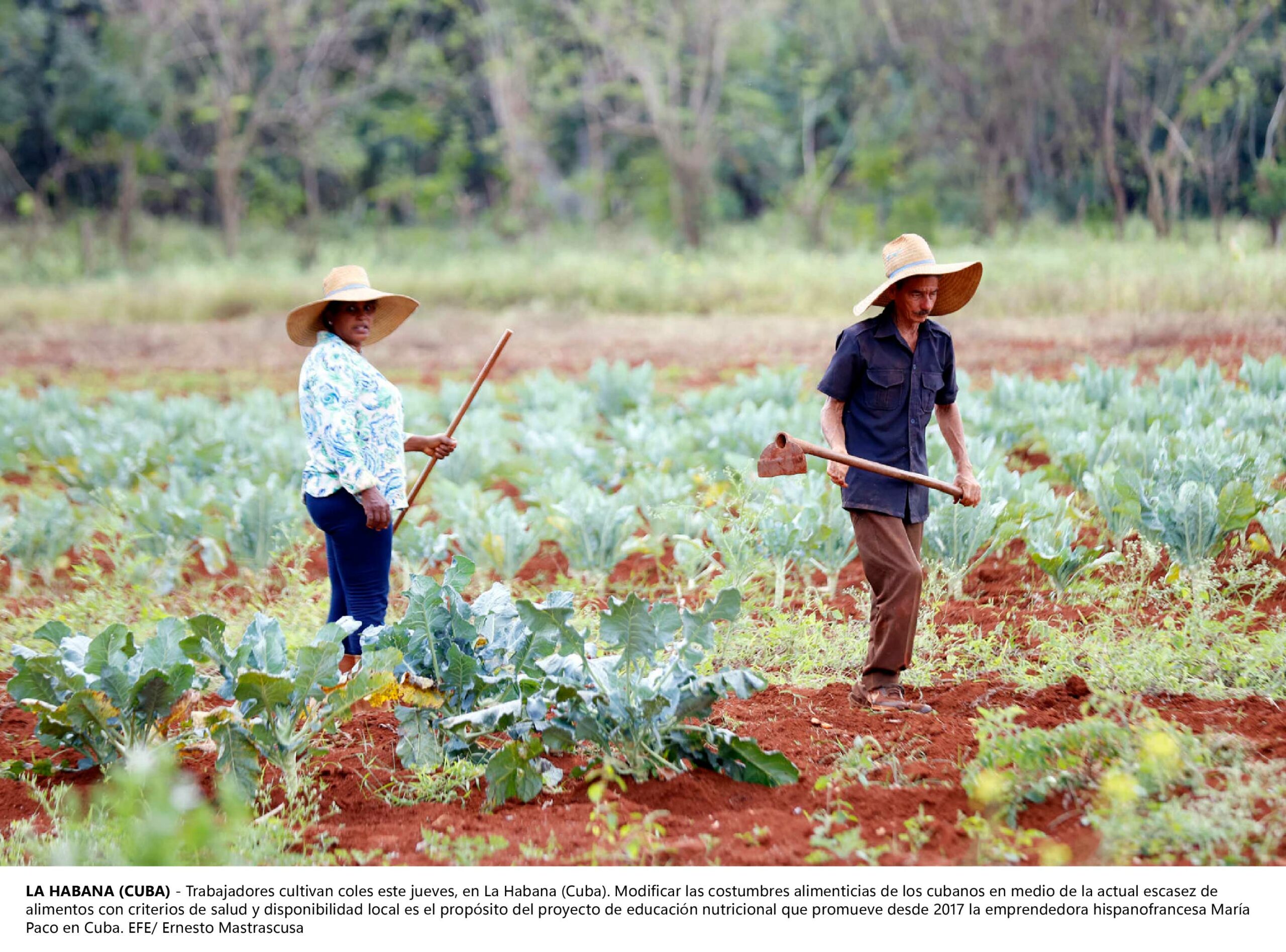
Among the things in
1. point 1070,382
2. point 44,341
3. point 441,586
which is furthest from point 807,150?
point 441,586

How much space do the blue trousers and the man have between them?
66.5 inches

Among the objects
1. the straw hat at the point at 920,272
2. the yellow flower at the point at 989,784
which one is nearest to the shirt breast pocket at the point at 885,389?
the straw hat at the point at 920,272

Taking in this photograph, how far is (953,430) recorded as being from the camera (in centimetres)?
457

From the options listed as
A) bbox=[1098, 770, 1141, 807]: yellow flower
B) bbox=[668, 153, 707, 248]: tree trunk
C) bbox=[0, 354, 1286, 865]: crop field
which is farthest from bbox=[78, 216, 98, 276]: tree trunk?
bbox=[1098, 770, 1141, 807]: yellow flower

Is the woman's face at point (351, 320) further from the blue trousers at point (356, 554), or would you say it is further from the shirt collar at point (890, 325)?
the shirt collar at point (890, 325)

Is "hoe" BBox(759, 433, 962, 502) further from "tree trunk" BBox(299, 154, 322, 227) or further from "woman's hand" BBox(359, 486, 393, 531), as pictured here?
"tree trunk" BBox(299, 154, 322, 227)

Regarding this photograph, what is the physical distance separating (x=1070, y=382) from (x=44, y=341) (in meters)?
14.3

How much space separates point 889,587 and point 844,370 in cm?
73

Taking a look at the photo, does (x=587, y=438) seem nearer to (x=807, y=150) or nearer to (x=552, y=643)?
(x=552, y=643)

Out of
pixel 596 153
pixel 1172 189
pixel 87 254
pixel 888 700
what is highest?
pixel 1172 189

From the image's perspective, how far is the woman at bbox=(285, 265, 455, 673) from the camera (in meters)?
4.57

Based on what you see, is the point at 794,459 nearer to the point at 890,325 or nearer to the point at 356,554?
the point at 890,325

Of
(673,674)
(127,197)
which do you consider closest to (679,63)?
(127,197)

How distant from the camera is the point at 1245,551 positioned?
5.55m
